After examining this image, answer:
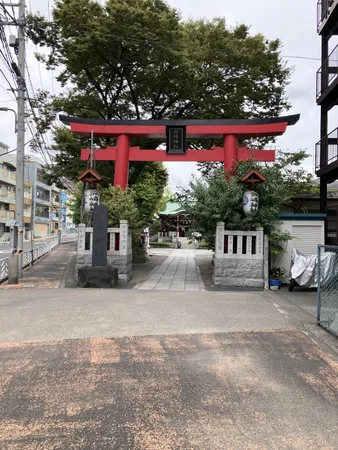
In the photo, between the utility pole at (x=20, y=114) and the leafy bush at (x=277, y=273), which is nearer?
the leafy bush at (x=277, y=273)

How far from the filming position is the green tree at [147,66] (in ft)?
48.4

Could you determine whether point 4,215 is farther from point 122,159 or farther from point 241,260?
point 241,260

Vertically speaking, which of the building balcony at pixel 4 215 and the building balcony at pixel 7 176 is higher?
the building balcony at pixel 7 176

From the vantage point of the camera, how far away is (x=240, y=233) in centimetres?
1157

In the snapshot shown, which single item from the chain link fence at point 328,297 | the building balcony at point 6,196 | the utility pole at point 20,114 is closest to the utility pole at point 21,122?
the utility pole at point 20,114

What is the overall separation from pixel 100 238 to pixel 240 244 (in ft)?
14.6

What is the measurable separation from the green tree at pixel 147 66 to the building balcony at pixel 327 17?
231 centimetres

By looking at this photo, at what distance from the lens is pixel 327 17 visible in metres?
14.8

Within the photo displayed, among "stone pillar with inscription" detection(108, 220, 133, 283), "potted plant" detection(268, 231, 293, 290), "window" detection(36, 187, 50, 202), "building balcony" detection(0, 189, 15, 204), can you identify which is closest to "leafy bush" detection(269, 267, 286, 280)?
"potted plant" detection(268, 231, 293, 290)

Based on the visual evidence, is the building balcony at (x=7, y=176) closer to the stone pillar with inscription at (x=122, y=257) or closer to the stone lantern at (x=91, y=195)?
the stone lantern at (x=91, y=195)

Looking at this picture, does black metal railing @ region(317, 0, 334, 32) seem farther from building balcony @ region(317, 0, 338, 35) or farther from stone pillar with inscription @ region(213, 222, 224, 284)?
stone pillar with inscription @ region(213, 222, 224, 284)

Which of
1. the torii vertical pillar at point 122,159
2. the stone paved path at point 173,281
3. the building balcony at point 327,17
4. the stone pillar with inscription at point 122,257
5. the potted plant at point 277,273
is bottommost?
the stone paved path at point 173,281

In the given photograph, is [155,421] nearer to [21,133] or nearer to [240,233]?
[240,233]

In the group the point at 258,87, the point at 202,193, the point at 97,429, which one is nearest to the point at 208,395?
the point at 97,429
